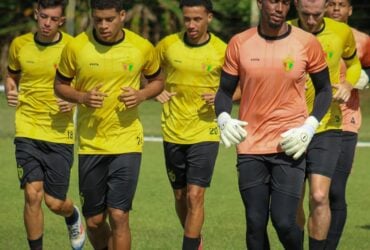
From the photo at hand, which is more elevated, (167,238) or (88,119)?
(88,119)

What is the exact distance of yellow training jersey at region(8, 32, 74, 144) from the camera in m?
11.4

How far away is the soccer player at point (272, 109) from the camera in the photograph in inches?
360

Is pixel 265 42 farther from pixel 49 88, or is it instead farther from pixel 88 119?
pixel 49 88

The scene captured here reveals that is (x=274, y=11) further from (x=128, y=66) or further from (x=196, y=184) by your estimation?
(x=196, y=184)

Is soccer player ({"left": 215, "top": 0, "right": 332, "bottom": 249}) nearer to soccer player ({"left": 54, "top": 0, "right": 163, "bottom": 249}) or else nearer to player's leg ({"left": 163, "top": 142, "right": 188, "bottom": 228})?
soccer player ({"left": 54, "top": 0, "right": 163, "bottom": 249})

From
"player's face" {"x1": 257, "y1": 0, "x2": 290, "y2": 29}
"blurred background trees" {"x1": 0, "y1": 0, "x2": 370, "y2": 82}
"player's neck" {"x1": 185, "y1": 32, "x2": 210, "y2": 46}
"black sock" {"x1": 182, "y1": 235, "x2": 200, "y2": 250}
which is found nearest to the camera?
"player's face" {"x1": 257, "y1": 0, "x2": 290, "y2": 29}

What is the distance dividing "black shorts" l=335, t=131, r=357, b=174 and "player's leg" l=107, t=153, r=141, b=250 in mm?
2036

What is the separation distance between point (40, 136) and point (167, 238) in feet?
6.72

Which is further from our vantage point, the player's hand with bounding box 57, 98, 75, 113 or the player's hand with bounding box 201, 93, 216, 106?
the player's hand with bounding box 201, 93, 216, 106

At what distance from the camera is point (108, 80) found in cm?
1014

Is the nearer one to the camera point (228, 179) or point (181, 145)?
point (181, 145)

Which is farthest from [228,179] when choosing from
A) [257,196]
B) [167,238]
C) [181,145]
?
[257,196]

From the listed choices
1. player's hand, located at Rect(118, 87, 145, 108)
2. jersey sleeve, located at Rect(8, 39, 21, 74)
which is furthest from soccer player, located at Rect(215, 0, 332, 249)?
jersey sleeve, located at Rect(8, 39, 21, 74)

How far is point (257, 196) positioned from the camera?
30.1ft
